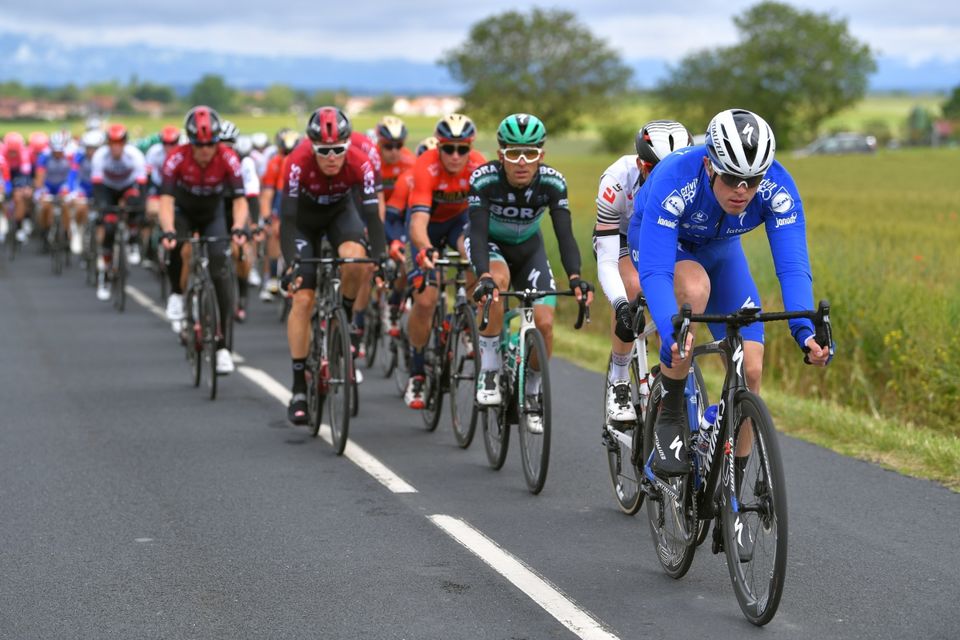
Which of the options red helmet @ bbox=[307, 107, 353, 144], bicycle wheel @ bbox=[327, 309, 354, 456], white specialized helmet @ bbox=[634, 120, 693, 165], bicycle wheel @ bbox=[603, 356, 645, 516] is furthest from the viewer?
red helmet @ bbox=[307, 107, 353, 144]

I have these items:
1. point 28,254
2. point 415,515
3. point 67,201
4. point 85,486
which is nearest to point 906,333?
point 415,515

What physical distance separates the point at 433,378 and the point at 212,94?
397 ft

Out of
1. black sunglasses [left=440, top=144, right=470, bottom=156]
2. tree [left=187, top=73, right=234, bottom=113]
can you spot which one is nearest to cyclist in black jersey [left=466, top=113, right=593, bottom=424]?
black sunglasses [left=440, top=144, right=470, bottom=156]

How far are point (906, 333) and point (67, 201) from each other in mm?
16861

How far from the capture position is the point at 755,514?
5660 millimetres

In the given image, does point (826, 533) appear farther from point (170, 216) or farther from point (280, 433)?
point (170, 216)

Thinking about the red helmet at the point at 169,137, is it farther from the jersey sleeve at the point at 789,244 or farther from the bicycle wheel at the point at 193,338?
the jersey sleeve at the point at 789,244

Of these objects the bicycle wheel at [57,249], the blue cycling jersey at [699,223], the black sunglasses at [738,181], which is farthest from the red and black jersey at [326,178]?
the bicycle wheel at [57,249]

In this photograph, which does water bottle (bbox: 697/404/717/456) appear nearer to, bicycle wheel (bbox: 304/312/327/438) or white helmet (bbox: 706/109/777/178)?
white helmet (bbox: 706/109/777/178)

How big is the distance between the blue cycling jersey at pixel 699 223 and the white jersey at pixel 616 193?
1.46 meters

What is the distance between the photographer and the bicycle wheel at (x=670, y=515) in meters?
6.31

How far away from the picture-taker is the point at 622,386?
773cm

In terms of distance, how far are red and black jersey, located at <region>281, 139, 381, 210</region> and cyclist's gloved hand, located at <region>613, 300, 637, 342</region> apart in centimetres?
387

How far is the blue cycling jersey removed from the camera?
6.00m
